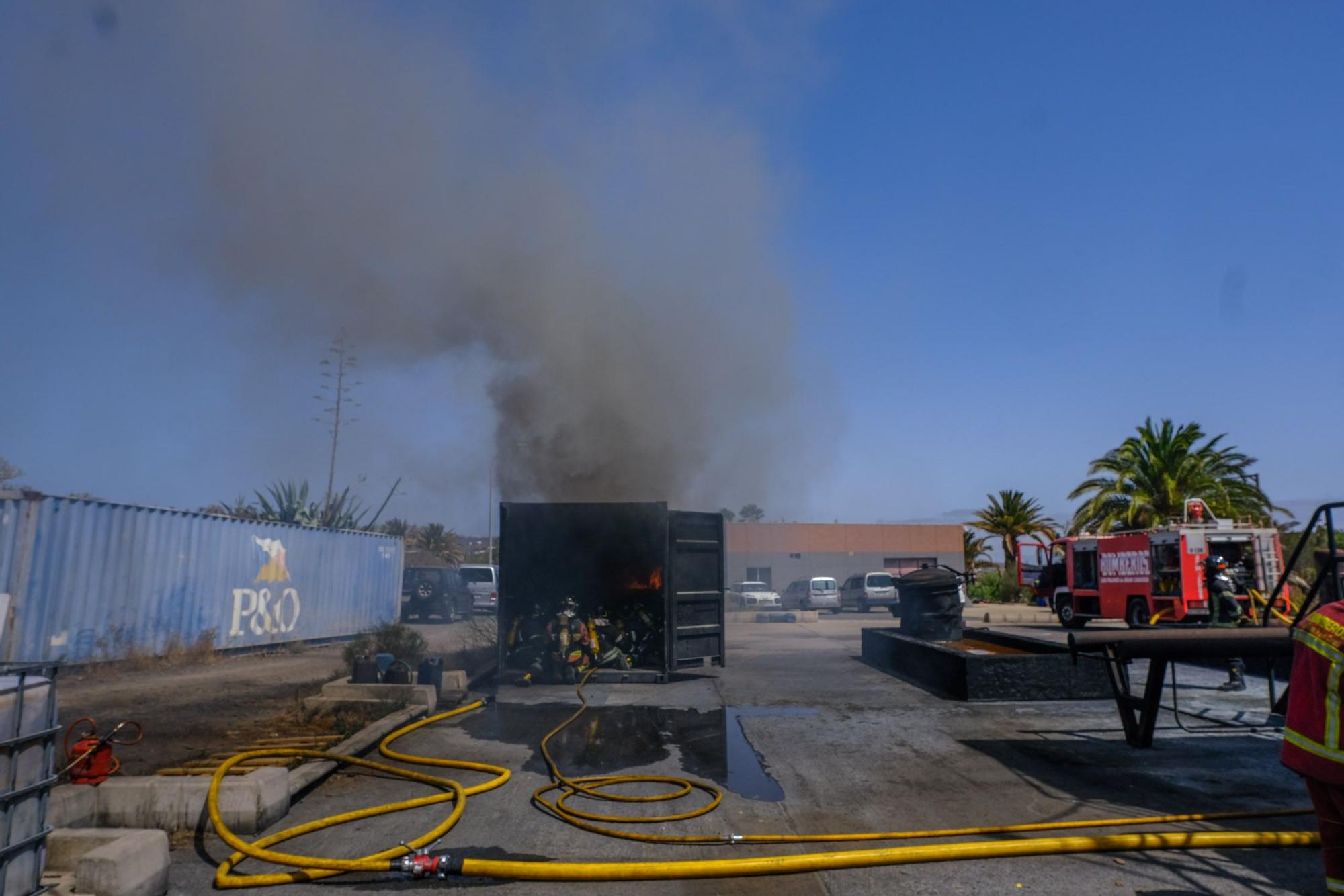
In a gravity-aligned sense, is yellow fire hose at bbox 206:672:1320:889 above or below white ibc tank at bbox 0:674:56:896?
below

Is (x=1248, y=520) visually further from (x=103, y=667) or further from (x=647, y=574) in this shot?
(x=103, y=667)

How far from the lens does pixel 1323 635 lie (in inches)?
118

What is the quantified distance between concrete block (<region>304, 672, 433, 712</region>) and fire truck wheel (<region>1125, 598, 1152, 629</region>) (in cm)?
1592

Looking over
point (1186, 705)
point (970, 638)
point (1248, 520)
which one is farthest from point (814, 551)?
point (1186, 705)

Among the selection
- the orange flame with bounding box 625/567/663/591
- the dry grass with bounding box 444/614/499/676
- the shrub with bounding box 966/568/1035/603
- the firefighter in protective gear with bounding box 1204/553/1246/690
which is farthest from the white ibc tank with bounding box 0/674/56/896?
the shrub with bounding box 966/568/1035/603

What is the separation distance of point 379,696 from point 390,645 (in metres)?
2.50

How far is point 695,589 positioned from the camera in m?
10.9

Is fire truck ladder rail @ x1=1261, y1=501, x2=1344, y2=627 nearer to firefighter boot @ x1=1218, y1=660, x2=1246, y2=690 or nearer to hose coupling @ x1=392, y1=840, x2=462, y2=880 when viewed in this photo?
firefighter boot @ x1=1218, y1=660, x2=1246, y2=690

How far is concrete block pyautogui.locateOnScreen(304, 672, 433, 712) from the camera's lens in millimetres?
7871

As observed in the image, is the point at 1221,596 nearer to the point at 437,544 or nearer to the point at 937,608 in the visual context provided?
the point at 937,608

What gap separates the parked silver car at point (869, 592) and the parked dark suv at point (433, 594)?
14.8 m

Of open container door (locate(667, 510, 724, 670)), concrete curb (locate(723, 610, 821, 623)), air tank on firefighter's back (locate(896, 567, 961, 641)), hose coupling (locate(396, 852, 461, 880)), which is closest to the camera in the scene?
hose coupling (locate(396, 852, 461, 880))

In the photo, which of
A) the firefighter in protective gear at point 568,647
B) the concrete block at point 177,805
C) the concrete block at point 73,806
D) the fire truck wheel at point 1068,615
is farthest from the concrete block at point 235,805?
the fire truck wheel at point 1068,615

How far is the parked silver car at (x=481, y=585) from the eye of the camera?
24.6 meters
